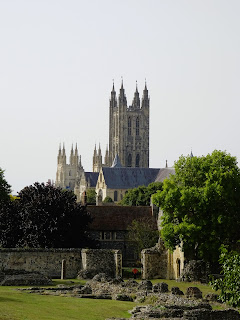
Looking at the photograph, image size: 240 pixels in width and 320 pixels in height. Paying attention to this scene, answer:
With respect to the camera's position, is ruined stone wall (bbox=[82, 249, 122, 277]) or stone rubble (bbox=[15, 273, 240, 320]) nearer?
stone rubble (bbox=[15, 273, 240, 320])

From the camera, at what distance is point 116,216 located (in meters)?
75.7

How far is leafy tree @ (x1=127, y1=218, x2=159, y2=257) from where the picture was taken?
228 ft

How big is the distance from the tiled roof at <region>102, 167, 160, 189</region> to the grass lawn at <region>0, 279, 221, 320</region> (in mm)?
140085

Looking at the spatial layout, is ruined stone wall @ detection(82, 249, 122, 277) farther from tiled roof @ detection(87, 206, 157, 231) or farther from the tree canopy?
tiled roof @ detection(87, 206, 157, 231)

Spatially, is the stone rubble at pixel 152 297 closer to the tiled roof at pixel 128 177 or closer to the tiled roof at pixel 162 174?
the tiled roof at pixel 162 174

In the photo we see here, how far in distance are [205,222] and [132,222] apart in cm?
2262

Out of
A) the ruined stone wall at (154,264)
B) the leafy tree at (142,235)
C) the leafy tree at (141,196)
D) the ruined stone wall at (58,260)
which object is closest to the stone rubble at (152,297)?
the ruined stone wall at (58,260)

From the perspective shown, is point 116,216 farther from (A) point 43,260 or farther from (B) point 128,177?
(B) point 128,177

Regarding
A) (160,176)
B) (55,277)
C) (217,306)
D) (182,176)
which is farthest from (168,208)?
(160,176)

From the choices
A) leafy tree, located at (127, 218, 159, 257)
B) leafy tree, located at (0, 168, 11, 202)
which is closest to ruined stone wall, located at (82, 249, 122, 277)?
leafy tree, located at (127, 218, 159, 257)

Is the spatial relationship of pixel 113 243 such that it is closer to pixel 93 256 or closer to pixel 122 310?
pixel 93 256

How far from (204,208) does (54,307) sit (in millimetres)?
21715

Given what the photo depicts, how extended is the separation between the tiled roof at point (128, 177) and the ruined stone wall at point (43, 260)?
123m

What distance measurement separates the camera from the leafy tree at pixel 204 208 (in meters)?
50.7
